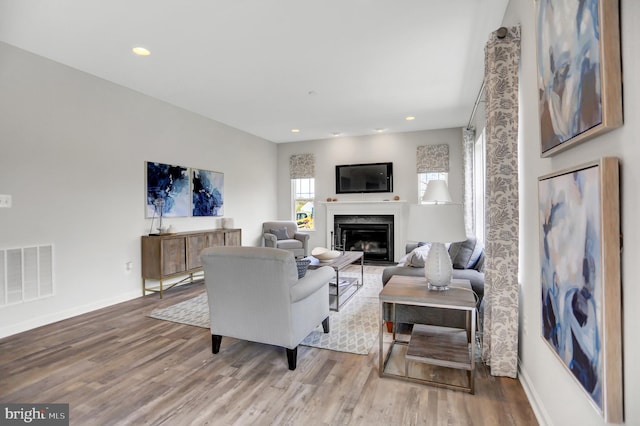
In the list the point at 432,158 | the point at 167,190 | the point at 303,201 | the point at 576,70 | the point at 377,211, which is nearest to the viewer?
the point at 576,70

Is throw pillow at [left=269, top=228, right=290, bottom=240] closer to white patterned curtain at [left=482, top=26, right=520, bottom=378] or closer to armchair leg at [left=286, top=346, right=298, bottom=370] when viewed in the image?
armchair leg at [left=286, top=346, right=298, bottom=370]

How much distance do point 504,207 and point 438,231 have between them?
506mm

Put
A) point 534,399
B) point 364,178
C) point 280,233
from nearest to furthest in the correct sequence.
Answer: point 534,399
point 280,233
point 364,178

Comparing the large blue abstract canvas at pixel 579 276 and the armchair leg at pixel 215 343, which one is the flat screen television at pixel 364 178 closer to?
the armchair leg at pixel 215 343

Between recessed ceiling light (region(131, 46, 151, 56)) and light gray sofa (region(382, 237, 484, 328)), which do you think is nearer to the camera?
light gray sofa (region(382, 237, 484, 328))

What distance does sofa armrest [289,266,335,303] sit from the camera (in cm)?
237

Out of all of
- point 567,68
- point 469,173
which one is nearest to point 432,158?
point 469,173

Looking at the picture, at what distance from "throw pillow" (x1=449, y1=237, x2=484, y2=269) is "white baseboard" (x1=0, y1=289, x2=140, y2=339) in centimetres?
409

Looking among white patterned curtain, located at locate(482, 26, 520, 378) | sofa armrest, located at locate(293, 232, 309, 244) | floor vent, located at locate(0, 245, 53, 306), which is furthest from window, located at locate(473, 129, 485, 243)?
floor vent, located at locate(0, 245, 53, 306)

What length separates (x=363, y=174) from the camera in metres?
7.20

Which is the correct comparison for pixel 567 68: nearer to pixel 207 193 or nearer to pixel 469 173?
pixel 469 173

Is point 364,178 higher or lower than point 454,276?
higher

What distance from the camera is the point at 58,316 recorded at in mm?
3502

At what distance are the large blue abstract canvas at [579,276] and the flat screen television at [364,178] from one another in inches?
219
